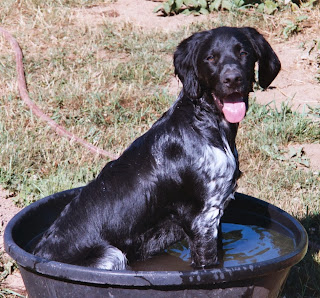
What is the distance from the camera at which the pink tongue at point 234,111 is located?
3.22m

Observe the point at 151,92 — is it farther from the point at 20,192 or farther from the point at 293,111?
the point at 20,192

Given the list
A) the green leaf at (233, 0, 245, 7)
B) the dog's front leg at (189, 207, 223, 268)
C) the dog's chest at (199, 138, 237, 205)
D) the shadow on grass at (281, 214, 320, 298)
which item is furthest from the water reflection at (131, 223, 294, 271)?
the green leaf at (233, 0, 245, 7)

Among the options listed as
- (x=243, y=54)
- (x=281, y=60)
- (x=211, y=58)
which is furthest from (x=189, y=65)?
→ (x=281, y=60)

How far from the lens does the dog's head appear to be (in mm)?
3156

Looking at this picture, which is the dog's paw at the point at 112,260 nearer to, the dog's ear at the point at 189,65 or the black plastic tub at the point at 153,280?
the black plastic tub at the point at 153,280

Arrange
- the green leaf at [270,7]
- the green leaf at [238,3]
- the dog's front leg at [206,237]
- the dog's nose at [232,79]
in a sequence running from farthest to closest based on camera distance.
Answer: the green leaf at [238,3] < the green leaf at [270,7] < the dog's front leg at [206,237] < the dog's nose at [232,79]

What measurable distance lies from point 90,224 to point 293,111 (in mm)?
3520

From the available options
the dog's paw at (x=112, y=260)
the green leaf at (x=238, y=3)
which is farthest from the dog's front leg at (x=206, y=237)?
the green leaf at (x=238, y=3)

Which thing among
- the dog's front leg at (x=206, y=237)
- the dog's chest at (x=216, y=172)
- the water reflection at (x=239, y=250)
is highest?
the dog's chest at (x=216, y=172)

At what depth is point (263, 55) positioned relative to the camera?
11.3 feet

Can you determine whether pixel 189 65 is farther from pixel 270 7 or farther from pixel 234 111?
pixel 270 7

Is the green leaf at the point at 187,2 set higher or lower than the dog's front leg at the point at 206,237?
higher

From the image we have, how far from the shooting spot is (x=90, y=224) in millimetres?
3135

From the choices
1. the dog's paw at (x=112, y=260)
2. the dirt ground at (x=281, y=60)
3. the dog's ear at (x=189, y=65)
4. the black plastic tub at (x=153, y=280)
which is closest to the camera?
the black plastic tub at (x=153, y=280)
